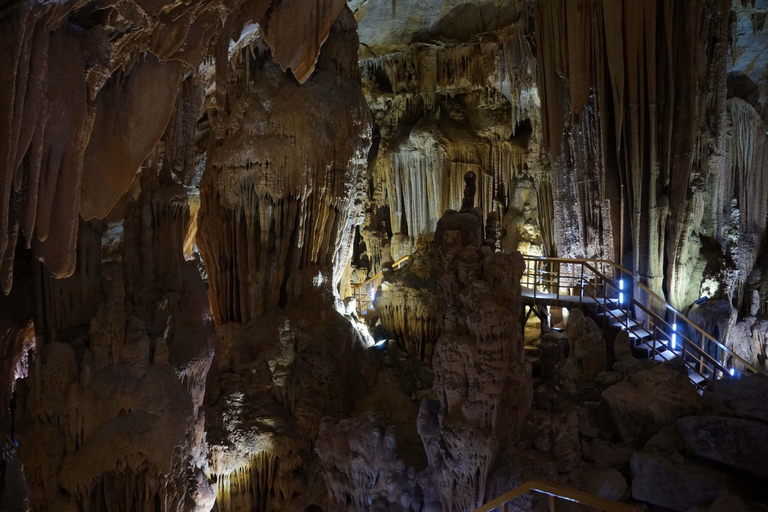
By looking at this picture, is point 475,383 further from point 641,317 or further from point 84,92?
point 641,317

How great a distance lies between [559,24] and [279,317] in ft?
21.4

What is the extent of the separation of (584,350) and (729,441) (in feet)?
12.0

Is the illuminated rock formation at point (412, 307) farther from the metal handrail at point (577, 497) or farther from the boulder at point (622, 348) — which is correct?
the metal handrail at point (577, 497)

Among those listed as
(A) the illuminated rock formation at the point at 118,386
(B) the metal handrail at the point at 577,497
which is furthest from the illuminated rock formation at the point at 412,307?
(B) the metal handrail at the point at 577,497

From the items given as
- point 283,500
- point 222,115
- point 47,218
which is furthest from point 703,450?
point 222,115

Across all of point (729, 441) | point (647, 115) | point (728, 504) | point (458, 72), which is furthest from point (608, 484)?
point (458, 72)

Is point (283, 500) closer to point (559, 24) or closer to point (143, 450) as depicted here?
point (143, 450)

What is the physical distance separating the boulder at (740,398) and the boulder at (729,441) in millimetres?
237

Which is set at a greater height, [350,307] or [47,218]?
[47,218]

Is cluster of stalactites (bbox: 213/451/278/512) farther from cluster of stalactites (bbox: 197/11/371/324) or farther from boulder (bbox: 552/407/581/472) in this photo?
boulder (bbox: 552/407/581/472)

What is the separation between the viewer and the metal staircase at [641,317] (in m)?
7.23

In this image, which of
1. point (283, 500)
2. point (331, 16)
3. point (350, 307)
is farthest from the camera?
point (350, 307)

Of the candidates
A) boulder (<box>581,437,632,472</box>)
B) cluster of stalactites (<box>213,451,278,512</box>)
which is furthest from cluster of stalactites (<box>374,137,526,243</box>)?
boulder (<box>581,437,632,472</box>)

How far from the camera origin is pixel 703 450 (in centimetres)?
364
